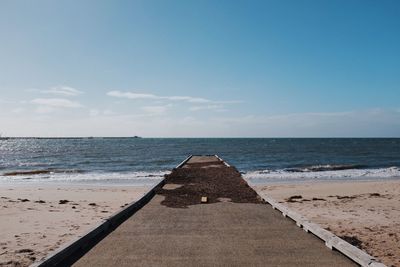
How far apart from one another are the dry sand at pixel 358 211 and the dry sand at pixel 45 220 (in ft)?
16.0

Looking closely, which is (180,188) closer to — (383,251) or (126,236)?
(126,236)

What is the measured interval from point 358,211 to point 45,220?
8368 mm

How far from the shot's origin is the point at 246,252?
5777mm

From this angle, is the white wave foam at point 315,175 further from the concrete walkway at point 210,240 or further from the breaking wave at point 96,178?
the concrete walkway at point 210,240

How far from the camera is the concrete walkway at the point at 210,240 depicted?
5.39 m

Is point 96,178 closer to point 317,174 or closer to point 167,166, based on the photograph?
point 167,166

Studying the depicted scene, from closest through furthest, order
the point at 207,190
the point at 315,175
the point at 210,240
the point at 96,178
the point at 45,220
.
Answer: the point at 210,240, the point at 45,220, the point at 207,190, the point at 96,178, the point at 315,175

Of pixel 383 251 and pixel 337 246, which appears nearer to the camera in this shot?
pixel 337 246

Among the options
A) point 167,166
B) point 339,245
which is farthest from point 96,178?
point 339,245

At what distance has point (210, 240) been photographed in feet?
21.3

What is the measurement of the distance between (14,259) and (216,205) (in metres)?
5.23

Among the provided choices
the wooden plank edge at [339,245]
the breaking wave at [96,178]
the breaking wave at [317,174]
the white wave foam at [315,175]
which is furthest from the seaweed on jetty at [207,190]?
the white wave foam at [315,175]

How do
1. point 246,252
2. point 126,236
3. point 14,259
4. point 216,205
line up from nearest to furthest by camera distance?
1. point 246,252
2. point 14,259
3. point 126,236
4. point 216,205

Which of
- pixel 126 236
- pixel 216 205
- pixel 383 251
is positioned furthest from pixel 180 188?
pixel 383 251
